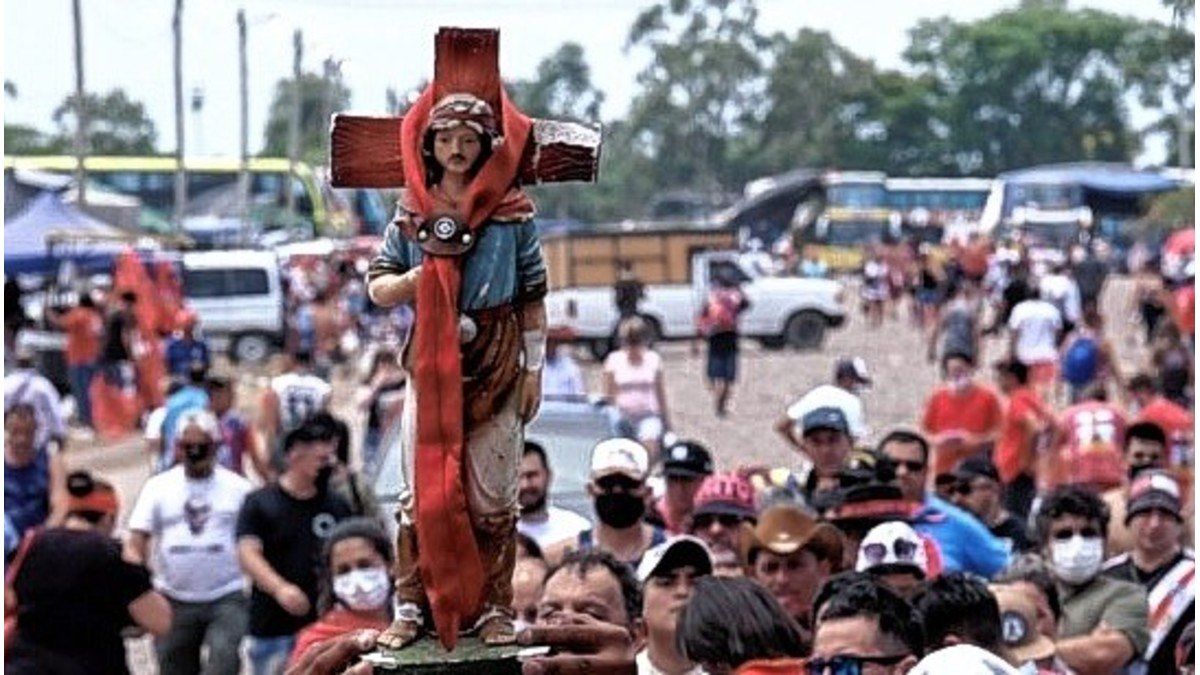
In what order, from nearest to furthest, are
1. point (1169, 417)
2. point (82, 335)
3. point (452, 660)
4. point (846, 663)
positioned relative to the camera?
point (452, 660) < point (846, 663) < point (1169, 417) < point (82, 335)

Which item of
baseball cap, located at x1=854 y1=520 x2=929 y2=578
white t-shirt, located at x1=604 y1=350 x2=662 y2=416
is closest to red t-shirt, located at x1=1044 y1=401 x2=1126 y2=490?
white t-shirt, located at x1=604 y1=350 x2=662 y2=416

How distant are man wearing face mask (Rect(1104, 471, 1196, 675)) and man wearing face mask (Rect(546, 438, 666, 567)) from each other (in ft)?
4.98

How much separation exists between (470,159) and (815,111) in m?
95.7

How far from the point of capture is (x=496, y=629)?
523 centimetres

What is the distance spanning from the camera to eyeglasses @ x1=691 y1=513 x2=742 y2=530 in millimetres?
9164

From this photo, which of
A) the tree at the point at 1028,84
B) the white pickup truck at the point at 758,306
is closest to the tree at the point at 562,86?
the white pickup truck at the point at 758,306

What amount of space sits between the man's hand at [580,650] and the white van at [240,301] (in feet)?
Answer: 129

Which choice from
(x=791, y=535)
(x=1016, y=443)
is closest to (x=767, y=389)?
(x=1016, y=443)

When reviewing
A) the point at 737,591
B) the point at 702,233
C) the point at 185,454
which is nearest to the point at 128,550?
the point at 185,454

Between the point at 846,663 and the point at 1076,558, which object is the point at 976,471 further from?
the point at 846,663

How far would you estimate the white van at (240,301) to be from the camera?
44.8 meters

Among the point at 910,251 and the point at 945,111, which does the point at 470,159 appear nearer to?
the point at 910,251

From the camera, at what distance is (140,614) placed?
9734 mm

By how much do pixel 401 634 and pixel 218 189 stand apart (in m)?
54.9
